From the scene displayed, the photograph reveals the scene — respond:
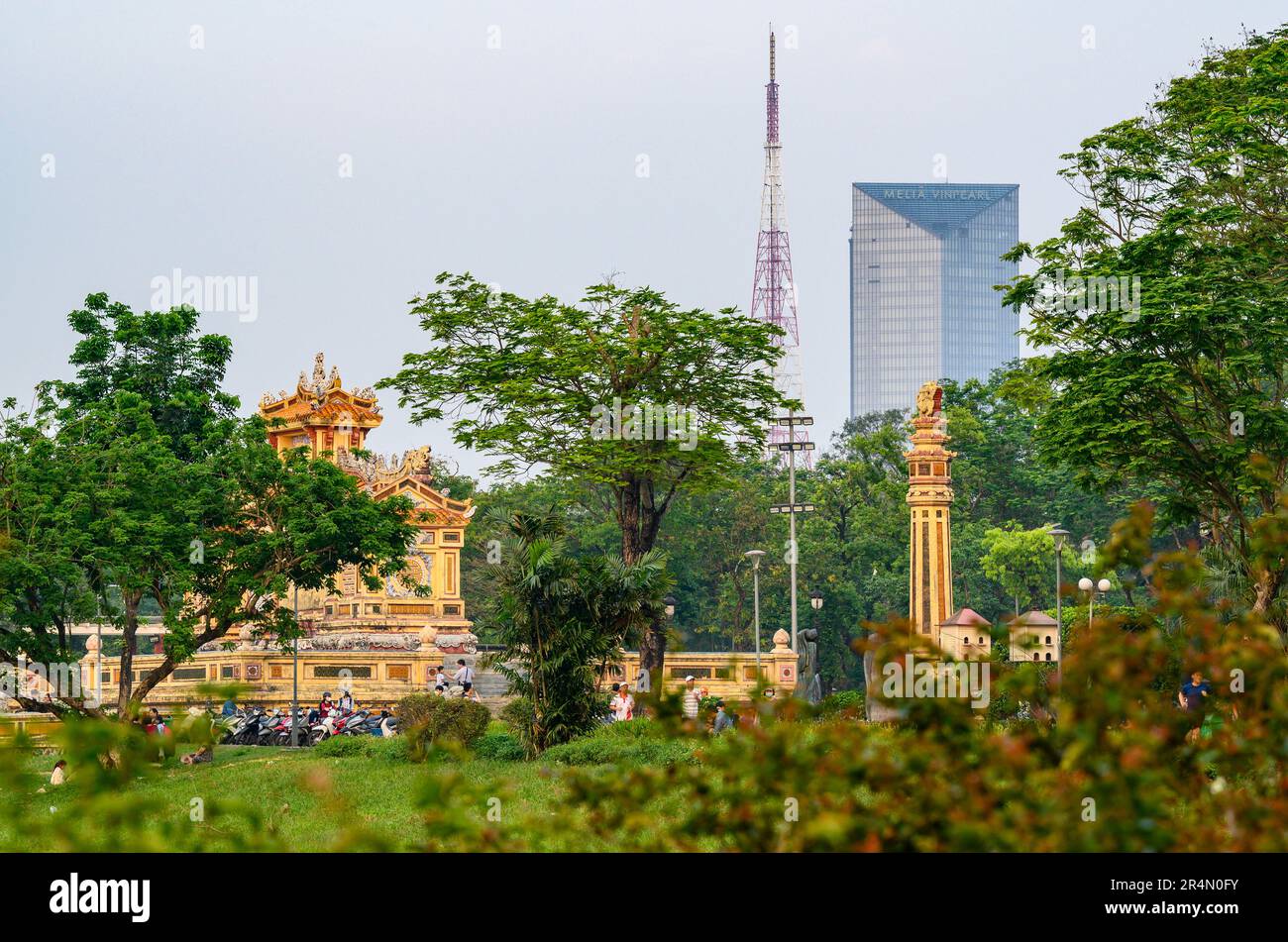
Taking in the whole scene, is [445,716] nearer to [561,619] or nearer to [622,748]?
[561,619]

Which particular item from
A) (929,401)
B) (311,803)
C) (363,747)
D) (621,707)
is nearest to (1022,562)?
(929,401)

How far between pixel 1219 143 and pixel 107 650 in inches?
1521

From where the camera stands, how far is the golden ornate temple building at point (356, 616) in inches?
1485

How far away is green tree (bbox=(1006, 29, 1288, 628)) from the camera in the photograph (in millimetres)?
22203

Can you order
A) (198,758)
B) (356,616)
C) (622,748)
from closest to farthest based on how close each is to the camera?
(622,748) → (198,758) → (356,616)

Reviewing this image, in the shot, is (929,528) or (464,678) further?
(464,678)

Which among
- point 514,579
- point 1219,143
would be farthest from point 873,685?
point 1219,143

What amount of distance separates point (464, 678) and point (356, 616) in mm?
7270

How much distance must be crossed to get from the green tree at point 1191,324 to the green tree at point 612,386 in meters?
6.25

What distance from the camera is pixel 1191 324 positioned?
22.0 m

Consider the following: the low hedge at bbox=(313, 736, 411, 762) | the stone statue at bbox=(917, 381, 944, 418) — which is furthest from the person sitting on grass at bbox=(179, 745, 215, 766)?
the stone statue at bbox=(917, 381, 944, 418)

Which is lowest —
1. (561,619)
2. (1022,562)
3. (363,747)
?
(363,747)

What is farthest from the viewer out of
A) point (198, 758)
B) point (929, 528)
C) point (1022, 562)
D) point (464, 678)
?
point (1022, 562)
